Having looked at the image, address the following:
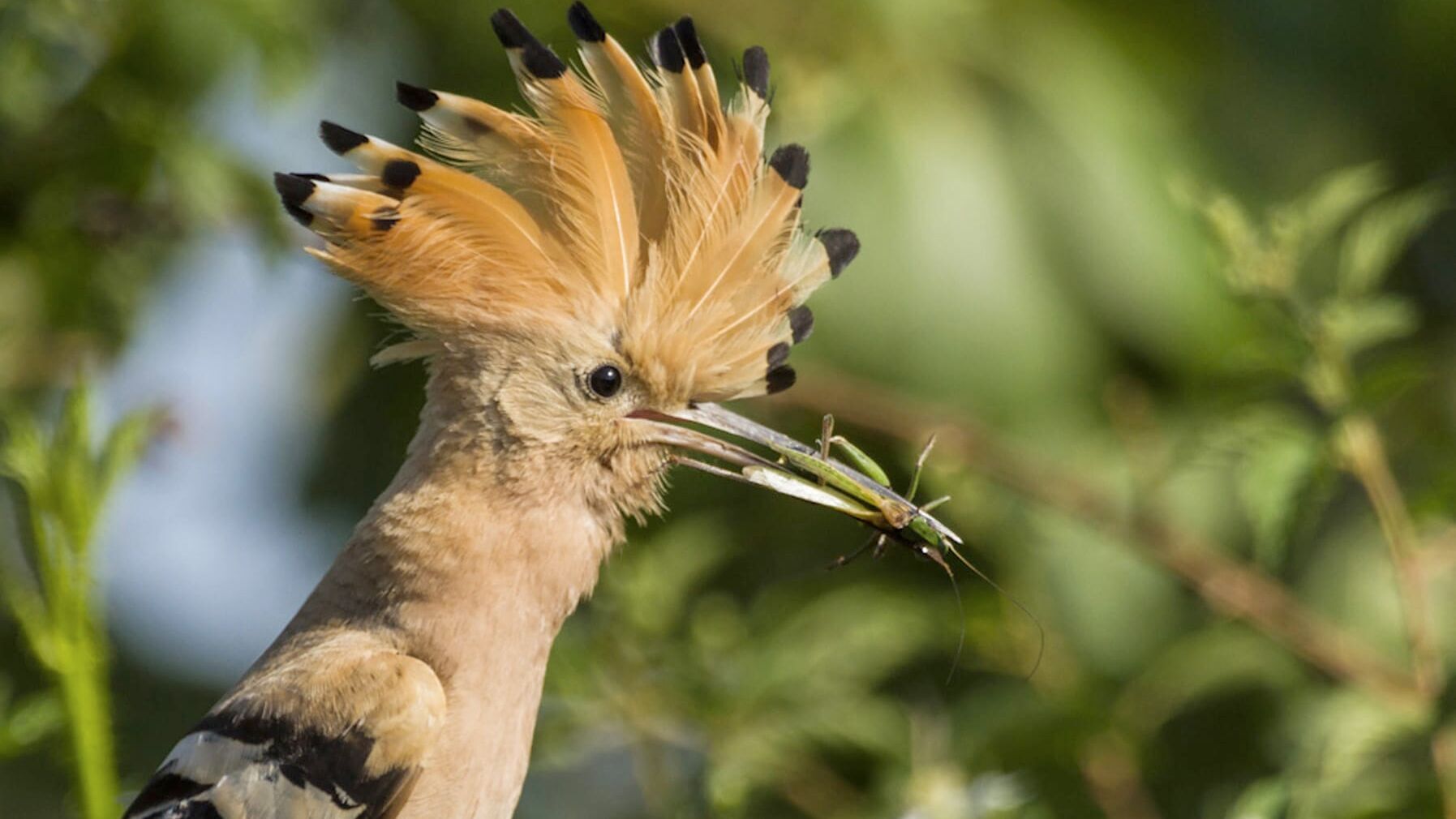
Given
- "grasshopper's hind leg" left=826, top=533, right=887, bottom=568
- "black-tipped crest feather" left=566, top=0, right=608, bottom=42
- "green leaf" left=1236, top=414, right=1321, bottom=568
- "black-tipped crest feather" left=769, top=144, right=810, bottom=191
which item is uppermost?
"black-tipped crest feather" left=769, top=144, right=810, bottom=191

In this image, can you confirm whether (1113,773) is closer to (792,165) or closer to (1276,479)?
(1276,479)

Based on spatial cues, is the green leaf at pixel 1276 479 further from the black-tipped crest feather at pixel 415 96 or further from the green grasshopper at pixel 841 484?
the black-tipped crest feather at pixel 415 96

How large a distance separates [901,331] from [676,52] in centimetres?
176

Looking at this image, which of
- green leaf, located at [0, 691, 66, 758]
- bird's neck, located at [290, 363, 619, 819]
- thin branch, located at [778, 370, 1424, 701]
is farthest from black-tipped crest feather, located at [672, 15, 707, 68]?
green leaf, located at [0, 691, 66, 758]

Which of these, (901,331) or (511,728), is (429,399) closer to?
(511,728)

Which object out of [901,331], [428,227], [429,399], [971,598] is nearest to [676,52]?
[428,227]

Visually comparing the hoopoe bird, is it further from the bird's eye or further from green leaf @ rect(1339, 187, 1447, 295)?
green leaf @ rect(1339, 187, 1447, 295)

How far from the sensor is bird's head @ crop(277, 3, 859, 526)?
84.4 inches

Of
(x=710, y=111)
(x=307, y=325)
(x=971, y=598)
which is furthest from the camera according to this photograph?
(x=307, y=325)

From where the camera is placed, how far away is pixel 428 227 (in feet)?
6.99

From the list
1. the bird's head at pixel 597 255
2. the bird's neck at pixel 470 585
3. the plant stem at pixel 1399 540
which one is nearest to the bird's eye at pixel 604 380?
the bird's head at pixel 597 255

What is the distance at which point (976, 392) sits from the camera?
155 inches

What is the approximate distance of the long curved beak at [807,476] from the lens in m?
2.03

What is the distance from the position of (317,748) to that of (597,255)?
632 mm
